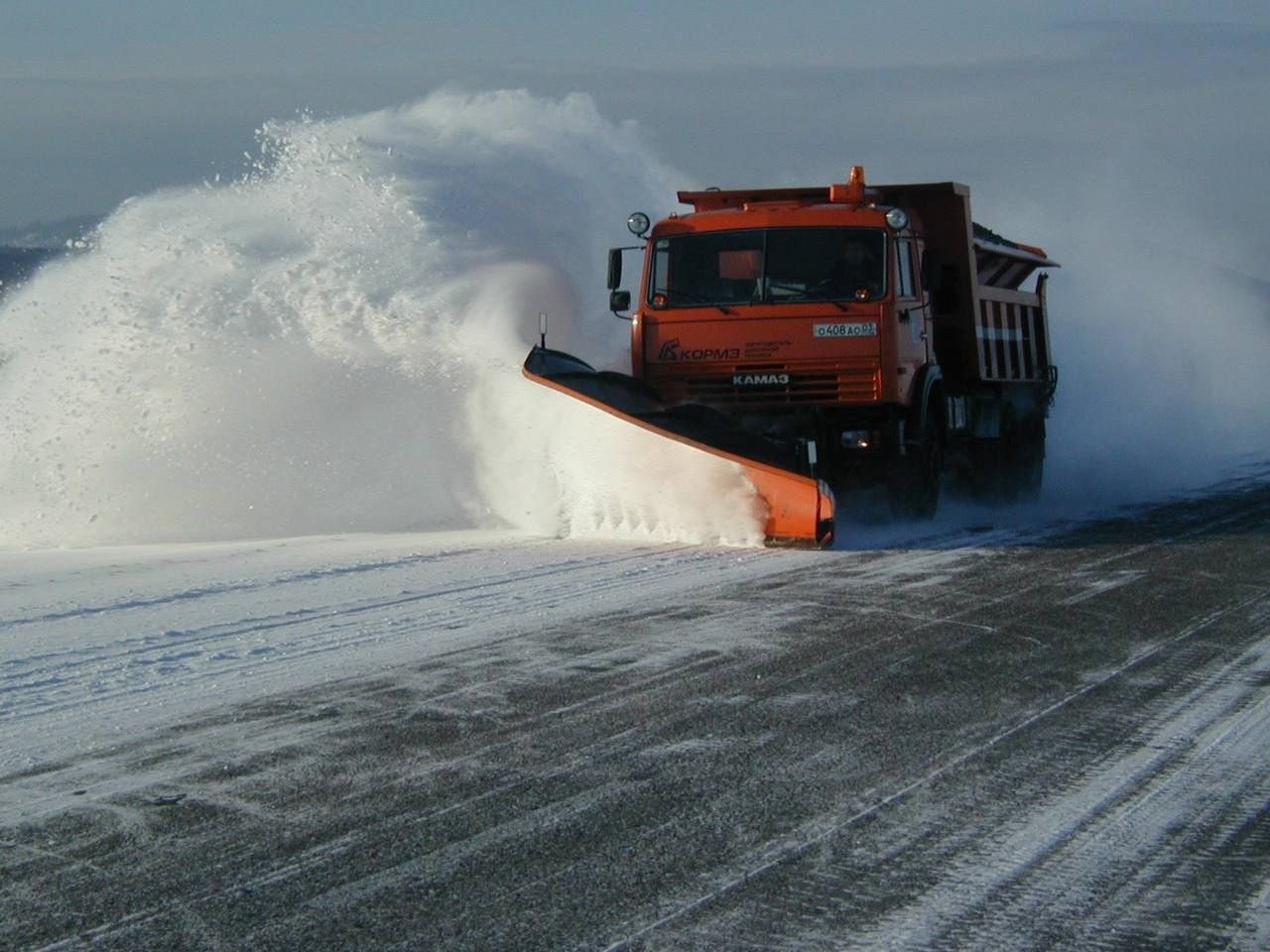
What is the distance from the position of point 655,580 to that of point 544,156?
7.62 metres

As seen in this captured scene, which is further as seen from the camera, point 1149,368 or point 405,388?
point 1149,368

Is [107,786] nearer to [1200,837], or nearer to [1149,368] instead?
[1200,837]

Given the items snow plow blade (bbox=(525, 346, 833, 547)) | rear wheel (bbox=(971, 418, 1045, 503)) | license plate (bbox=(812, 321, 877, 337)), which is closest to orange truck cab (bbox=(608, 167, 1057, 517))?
license plate (bbox=(812, 321, 877, 337))

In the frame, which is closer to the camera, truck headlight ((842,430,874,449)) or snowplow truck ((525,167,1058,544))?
snowplow truck ((525,167,1058,544))

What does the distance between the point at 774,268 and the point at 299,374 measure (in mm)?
4070

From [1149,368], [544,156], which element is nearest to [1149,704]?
[544,156]

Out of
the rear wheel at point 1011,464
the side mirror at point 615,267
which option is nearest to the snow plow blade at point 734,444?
the side mirror at point 615,267

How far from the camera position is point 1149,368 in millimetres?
26266

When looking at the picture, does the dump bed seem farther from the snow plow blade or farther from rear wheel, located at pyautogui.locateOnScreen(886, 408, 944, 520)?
the snow plow blade

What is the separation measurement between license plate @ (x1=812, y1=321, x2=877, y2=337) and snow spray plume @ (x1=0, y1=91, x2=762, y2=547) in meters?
2.16

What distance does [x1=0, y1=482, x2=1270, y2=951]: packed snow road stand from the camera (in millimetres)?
4023

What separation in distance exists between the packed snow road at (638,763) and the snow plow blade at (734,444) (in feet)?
4.54

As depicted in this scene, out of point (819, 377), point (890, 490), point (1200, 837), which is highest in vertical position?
point (819, 377)

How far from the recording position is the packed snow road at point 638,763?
4.02 metres
